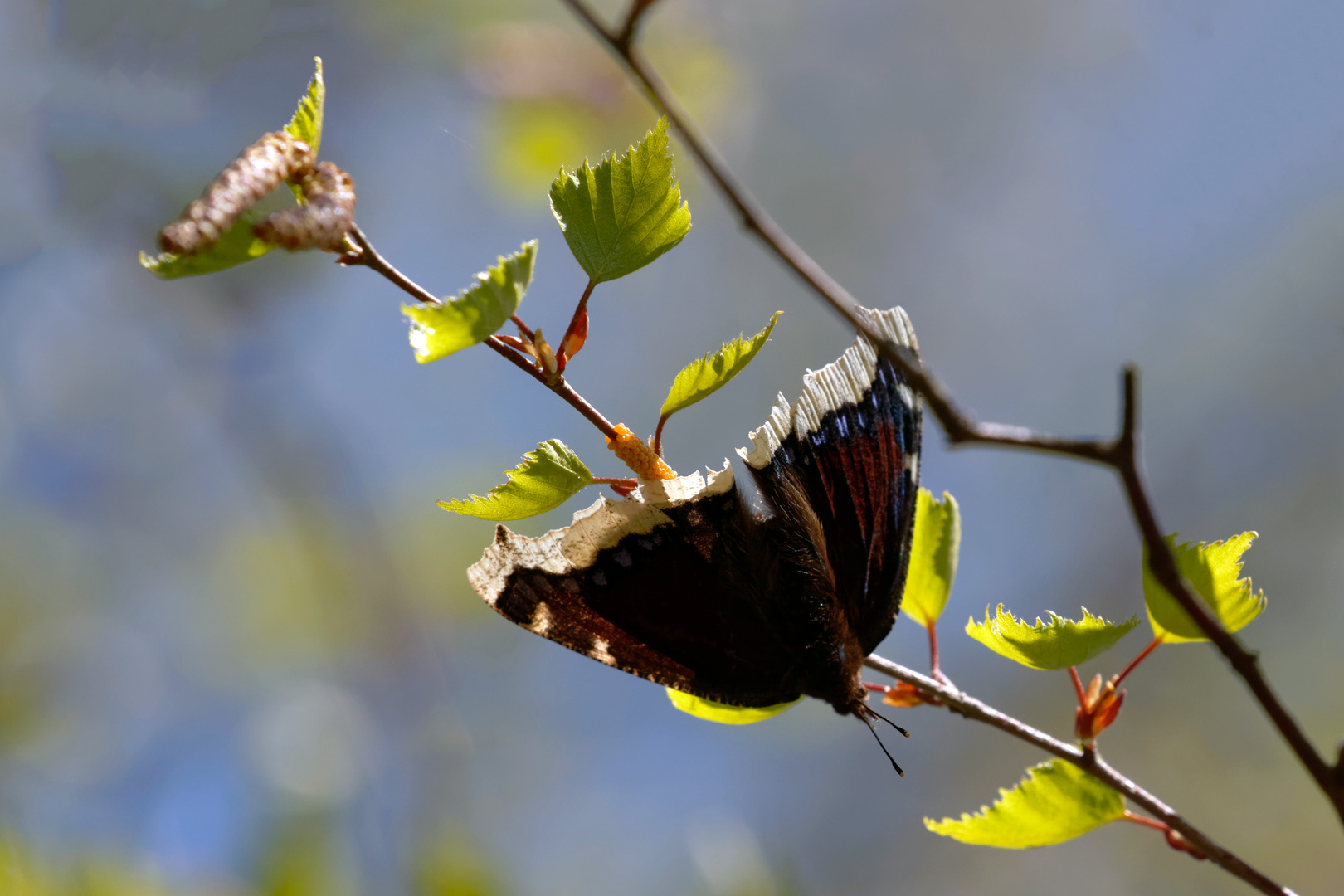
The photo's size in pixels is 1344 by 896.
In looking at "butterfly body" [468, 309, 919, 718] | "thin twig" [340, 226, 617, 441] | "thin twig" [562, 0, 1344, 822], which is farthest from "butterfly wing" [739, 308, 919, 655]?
"thin twig" [562, 0, 1344, 822]

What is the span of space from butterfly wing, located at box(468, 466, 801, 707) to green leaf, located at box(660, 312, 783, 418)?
8 cm

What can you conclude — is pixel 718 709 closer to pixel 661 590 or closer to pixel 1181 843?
pixel 661 590

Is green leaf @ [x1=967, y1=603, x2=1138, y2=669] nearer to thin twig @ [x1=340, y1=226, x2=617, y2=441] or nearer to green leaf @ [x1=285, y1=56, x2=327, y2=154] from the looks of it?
thin twig @ [x1=340, y1=226, x2=617, y2=441]

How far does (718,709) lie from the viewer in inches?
22.8

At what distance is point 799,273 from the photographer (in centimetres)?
28

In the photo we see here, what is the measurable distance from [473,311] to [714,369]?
15cm

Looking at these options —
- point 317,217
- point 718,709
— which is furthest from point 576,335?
point 718,709

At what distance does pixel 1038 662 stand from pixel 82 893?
3.49 feet

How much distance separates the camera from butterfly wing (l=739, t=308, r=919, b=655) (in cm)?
57

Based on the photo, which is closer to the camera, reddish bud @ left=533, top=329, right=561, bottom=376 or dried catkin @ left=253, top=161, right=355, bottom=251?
dried catkin @ left=253, top=161, right=355, bottom=251

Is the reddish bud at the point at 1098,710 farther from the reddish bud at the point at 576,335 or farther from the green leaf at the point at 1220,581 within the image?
the reddish bud at the point at 576,335

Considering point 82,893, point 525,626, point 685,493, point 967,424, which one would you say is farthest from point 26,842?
point 967,424

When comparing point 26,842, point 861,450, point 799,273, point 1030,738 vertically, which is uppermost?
point 26,842

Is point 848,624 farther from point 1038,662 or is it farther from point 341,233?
point 341,233
